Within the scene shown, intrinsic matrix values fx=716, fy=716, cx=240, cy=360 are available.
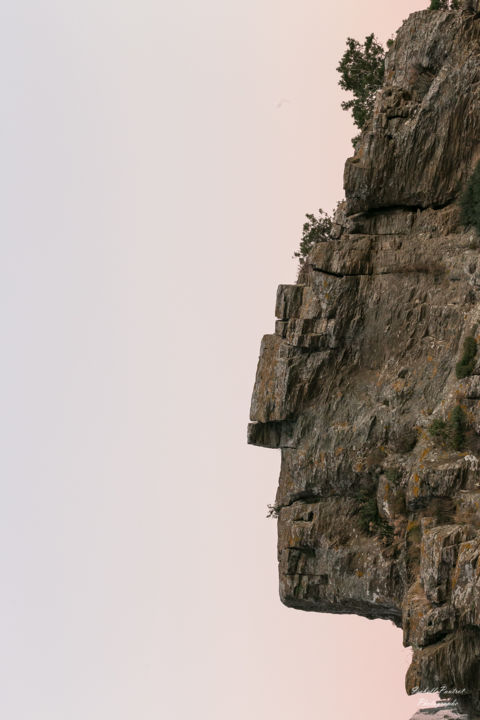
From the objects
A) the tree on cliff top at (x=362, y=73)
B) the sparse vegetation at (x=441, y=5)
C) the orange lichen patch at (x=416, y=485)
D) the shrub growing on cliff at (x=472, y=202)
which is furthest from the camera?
the tree on cliff top at (x=362, y=73)

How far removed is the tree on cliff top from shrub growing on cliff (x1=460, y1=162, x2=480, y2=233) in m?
17.2

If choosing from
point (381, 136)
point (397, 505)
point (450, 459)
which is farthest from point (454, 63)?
point (397, 505)

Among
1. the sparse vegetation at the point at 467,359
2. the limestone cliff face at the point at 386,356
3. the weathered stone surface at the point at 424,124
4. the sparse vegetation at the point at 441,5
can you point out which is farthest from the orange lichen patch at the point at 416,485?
the sparse vegetation at the point at 441,5

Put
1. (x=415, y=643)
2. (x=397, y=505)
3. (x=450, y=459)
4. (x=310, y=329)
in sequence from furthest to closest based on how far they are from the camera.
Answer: (x=310, y=329), (x=397, y=505), (x=450, y=459), (x=415, y=643)

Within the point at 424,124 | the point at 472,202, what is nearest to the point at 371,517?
the point at 472,202

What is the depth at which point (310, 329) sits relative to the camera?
3036 centimetres

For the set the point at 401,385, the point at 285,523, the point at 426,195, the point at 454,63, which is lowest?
the point at 285,523

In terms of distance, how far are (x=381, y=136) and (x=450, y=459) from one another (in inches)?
540

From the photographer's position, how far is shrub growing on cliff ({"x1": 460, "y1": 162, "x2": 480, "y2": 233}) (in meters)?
26.7

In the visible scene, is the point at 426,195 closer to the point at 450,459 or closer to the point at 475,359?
the point at 475,359

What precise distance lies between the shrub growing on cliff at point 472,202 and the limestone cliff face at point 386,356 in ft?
1.85

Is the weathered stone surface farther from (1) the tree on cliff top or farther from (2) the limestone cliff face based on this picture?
(1) the tree on cliff top

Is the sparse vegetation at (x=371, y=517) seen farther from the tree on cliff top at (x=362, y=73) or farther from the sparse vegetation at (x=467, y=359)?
the tree on cliff top at (x=362, y=73)

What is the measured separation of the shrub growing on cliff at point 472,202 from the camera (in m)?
26.7
